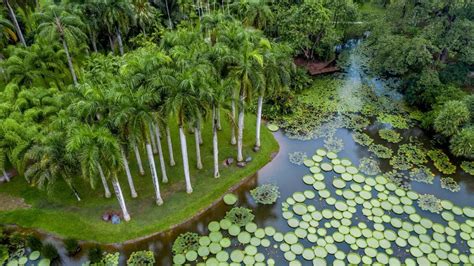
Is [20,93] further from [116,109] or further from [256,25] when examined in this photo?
[256,25]

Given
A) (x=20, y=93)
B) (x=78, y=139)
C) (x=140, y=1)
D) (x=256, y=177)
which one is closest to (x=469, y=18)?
(x=256, y=177)

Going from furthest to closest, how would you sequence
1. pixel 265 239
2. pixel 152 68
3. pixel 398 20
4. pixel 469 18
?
pixel 398 20, pixel 469 18, pixel 265 239, pixel 152 68

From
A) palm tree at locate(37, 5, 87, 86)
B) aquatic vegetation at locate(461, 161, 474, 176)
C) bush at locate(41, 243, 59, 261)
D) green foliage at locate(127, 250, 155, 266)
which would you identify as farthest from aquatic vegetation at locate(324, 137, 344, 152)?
palm tree at locate(37, 5, 87, 86)

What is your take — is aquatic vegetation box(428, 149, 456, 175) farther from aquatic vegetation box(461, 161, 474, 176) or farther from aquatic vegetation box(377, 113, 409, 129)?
aquatic vegetation box(377, 113, 409, 129)

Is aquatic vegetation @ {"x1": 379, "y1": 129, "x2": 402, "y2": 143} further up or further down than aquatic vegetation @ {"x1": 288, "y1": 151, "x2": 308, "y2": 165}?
further up

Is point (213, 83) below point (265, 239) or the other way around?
the other way around

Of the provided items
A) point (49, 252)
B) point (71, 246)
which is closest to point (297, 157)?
point (71, 246)
